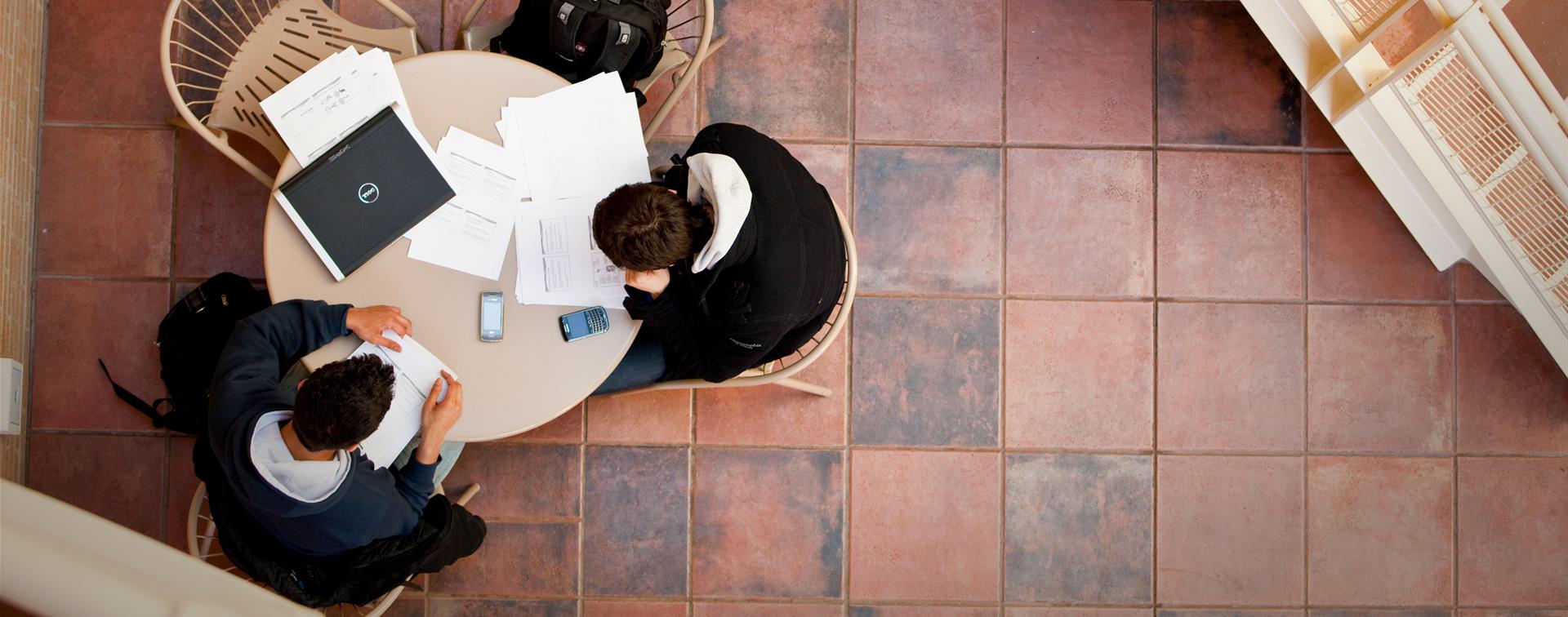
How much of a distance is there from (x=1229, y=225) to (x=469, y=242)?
2287 mm

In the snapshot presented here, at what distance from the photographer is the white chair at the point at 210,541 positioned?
219 centimetres

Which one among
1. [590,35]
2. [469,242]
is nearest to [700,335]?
[469,242]

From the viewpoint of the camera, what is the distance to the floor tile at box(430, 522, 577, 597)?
112 inches

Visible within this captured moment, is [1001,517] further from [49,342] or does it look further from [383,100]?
[49,342]

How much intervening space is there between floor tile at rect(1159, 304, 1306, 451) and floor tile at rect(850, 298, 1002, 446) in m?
0.55

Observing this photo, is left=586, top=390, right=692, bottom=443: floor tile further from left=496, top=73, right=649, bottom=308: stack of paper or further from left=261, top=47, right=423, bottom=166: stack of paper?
left=261, top=47, right=423, bottom=166: stack of paper

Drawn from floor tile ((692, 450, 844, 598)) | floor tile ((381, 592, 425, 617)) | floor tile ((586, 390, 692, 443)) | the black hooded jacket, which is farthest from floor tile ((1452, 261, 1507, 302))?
floor tile ((381, 592, 425, 617))

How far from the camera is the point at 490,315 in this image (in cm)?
208

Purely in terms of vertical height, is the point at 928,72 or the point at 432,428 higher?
the point at 928,72

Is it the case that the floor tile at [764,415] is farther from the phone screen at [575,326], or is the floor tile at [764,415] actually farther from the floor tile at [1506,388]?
the floor tile at [1506,388]

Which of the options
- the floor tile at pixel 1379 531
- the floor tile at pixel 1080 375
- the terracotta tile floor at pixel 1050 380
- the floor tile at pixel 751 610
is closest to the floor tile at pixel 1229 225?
the terracotta tile floor at pixel 1050 380

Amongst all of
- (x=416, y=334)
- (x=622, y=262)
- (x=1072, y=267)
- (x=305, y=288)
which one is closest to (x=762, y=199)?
(x=622, y=262)

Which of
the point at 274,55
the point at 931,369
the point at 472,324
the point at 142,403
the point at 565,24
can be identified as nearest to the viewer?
the point at 472,324

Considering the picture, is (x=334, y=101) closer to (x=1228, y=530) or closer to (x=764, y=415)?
(x=764, y=415)
